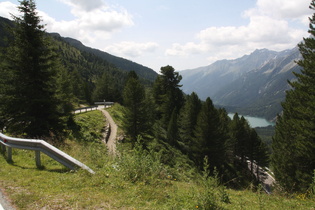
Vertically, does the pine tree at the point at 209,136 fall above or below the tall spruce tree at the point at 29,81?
below

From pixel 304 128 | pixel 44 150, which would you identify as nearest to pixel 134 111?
pixel 304 128

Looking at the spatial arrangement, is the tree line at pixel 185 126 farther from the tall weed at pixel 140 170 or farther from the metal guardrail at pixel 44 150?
the tall weed at pixel 140 170

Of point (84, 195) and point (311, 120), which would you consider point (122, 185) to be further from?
point (311, 120)

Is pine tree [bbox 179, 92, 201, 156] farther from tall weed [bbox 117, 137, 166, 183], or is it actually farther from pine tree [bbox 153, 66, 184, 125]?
tall weed [bbox 117, 137, 166, 183]

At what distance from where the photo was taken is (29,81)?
15.4 m

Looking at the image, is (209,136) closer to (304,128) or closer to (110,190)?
(304,128)

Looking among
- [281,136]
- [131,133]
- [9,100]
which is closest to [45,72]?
[9,100]

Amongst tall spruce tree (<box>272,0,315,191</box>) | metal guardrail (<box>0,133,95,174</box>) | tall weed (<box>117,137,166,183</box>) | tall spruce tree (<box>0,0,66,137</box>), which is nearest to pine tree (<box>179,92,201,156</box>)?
tall spruce tree (<box>272,0,315,191</box>)

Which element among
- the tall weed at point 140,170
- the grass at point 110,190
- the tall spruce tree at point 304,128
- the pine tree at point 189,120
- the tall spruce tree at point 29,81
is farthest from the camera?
the pine tree at point 189,120

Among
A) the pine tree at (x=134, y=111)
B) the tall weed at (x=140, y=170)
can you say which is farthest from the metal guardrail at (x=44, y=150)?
the pine tree at (x=134, y=111)

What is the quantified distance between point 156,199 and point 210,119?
3042cm

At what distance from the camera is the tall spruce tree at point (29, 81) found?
1497cm

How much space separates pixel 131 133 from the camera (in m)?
31.4

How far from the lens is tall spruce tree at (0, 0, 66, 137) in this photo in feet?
49.1
